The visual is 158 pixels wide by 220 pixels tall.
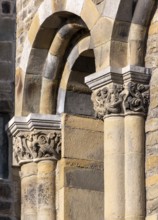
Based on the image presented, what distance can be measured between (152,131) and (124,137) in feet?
0.93

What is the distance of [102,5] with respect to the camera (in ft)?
44.5

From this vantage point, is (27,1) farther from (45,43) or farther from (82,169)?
(82,169)

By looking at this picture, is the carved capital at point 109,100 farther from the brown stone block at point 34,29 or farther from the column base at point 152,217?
the brown stone block at point 34,29

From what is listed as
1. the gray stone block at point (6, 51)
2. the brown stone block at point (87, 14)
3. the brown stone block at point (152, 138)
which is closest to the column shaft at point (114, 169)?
the brown stone block at point (152, 138)

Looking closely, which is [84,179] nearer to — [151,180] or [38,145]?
[38,145]

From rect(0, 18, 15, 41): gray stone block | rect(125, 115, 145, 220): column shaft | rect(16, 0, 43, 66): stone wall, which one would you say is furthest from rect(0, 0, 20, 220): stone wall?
rect(125, 115, 145, 220): column shaft

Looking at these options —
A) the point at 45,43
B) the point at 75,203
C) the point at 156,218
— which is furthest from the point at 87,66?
the point at 156,218

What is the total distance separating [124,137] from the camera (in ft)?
43.0

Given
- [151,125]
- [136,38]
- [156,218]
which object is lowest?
[156,218]

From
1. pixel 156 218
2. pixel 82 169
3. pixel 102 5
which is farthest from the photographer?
pixel 82 169

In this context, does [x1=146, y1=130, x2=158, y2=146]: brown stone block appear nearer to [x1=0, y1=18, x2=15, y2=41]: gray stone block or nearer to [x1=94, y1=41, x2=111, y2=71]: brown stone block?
[x1=94, y1=41, x2=111, y2=71]: brown stone block

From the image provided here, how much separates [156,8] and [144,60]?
0.50 meters

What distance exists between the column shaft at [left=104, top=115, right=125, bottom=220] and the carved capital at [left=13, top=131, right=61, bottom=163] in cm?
166

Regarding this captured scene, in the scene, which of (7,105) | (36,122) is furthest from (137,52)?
(7,105)
